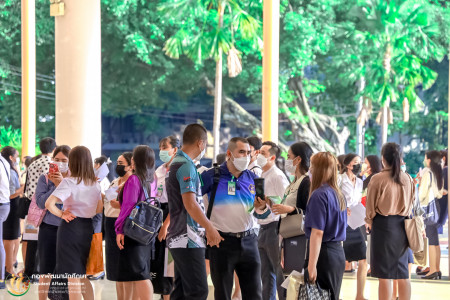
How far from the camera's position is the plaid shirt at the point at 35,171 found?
26.0 feet

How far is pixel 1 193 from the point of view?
8539 mm

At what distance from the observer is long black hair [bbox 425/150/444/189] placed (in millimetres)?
10023

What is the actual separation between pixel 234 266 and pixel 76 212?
1635 millimetres

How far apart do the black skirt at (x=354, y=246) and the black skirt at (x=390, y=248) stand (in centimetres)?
91

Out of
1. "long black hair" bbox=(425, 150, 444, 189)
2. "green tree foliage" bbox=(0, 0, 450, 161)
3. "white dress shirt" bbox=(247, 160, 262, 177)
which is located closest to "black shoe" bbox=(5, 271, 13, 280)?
"white dress shirt" bbox=(247, 160, 262, 177)

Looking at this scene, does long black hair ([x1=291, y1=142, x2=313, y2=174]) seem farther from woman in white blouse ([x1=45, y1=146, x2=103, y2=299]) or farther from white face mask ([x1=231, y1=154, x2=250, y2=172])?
woman in white blouse ([x1=45, y1=146, x2=103, y2=299])

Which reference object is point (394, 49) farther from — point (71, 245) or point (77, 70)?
point (71, 245)

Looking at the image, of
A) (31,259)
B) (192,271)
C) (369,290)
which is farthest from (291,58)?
(192,271)

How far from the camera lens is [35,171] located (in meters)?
8.02

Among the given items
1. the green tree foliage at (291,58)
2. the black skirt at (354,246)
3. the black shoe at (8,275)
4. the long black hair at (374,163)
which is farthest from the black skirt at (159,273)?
the green tree foliage at (291,58)

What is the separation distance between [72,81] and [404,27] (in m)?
21.4

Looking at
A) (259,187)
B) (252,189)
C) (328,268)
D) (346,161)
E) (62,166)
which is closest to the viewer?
(328,268)

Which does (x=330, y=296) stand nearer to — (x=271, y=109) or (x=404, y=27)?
(x=271, y=109)

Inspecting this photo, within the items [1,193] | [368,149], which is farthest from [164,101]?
[1,193]
